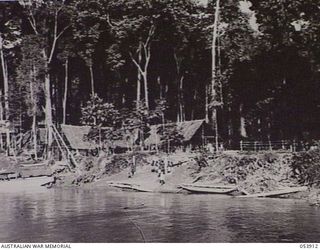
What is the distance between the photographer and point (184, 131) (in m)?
23.8

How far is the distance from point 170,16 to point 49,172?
8.54 m

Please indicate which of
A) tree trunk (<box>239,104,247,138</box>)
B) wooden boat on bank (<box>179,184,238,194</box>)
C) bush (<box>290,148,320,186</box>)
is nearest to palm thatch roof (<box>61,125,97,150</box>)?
tree trunk (<box>239,104,247,138</box>)

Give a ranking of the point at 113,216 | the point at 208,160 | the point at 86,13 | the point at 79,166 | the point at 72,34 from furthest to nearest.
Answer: the point at 72,34 → the point at 86,13 → the point at 79,166 → the point at 208,160 → the point at 113,216

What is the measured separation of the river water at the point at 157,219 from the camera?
10656 mm

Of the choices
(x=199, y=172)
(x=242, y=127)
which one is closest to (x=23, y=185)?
(x=199, y=172)

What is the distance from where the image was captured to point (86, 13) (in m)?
25.2

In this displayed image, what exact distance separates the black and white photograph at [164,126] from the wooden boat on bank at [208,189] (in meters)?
0.05

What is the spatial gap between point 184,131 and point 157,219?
11485mm

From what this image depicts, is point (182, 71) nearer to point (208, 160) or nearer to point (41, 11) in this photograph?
point (41, 11)

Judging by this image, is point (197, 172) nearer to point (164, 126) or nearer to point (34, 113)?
point (164, 126)

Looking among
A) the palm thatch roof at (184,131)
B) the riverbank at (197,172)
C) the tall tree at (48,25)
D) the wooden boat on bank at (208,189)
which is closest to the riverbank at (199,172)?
the riverbank at (197,172)

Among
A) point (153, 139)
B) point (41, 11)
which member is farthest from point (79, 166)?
point (41, 11)

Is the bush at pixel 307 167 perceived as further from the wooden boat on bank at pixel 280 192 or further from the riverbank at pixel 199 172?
the wooden boat on bank at pixel 280 192

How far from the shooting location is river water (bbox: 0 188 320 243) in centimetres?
1066
